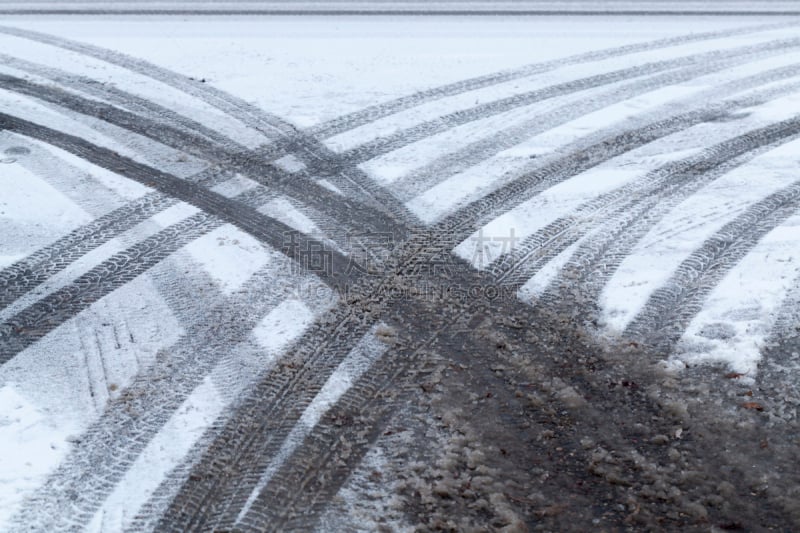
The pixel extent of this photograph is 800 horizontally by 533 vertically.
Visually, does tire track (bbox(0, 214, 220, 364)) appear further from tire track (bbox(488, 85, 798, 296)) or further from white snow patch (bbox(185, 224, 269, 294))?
tire track (bbox(488, 85, 798, 296))

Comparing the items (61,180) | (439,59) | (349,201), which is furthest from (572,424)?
(439,59)

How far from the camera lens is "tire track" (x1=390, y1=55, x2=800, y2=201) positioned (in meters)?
8.69

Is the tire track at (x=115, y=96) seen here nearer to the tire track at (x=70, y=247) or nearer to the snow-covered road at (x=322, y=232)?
the snow-covered road at (x=322, y=232)

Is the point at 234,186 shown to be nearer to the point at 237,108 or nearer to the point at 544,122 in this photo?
the point at 237,108

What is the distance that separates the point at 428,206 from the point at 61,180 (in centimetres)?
366

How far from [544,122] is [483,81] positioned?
1.44 metres

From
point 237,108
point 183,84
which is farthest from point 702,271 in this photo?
point 183,84

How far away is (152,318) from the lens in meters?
6.58

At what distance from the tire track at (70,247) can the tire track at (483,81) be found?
7.35 ft

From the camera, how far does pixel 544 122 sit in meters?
9.88

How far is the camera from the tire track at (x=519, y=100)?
934 cm

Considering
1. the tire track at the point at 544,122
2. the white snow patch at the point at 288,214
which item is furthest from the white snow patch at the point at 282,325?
the tire track at the point at 544,122

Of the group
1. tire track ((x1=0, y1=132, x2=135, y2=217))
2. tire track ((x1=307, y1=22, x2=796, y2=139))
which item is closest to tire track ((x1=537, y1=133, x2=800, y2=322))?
tire track ((x1=307, y1=22, x2=796, y2=139))

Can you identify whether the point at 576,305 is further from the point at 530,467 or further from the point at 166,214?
the point at 166,214
